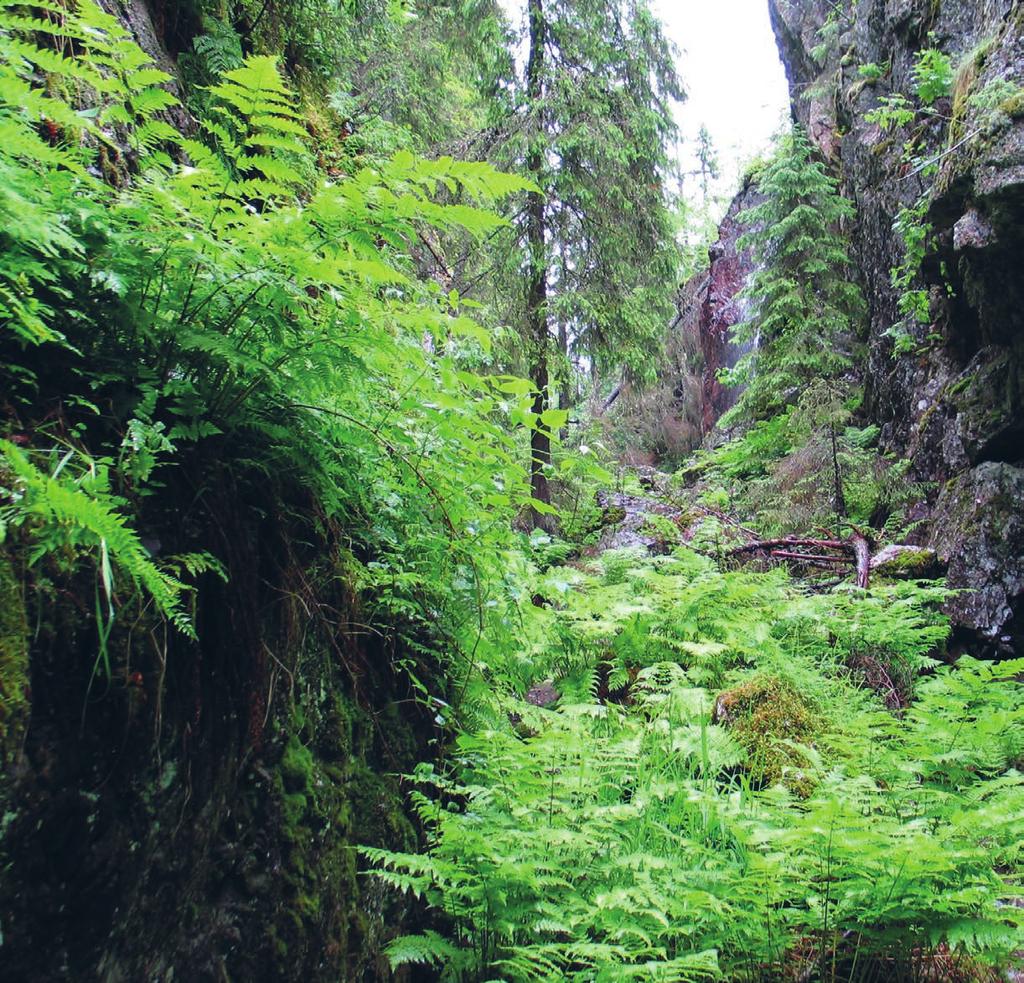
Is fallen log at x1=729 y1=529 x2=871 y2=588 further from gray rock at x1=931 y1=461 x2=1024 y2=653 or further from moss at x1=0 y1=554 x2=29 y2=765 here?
moss at x1=0 y1=554 x2=29 y2=765

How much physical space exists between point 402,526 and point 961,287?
7963mm

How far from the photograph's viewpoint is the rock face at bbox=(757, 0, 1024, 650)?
603 centimetres

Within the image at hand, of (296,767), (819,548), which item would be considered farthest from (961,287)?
(296,767)

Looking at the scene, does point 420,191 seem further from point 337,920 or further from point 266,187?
point 337,920

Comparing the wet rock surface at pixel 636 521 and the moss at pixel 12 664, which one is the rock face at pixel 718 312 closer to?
the wet rock surface at pixel 636 521

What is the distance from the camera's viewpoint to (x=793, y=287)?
1107 cm

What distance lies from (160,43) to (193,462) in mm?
3216

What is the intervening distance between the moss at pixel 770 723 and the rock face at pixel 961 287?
3235 mm

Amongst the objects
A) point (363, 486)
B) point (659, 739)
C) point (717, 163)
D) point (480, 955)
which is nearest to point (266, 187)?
point (363, 486)

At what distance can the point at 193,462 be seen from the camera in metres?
1.75

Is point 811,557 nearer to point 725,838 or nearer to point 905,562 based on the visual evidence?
point 905,562

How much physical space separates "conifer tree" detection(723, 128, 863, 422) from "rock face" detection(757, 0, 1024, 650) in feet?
2.19

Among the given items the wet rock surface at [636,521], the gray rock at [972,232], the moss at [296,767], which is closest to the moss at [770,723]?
the moss at [296,767]

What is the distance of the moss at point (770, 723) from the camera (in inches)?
131
